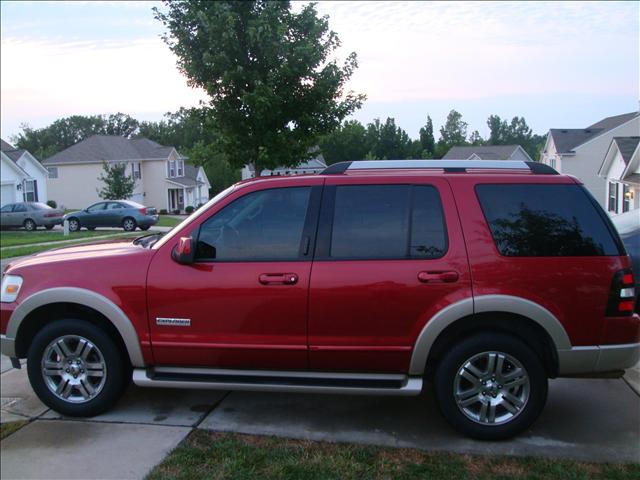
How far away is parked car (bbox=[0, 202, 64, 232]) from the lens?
30.2 metres

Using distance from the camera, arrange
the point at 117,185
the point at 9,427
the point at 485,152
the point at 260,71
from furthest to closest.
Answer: the point at 117,185 → the point at 485,152 → the point at 260,71 → the point at 9,427

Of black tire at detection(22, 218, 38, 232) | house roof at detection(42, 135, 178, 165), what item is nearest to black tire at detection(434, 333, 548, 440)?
black tire at detection(22, 218, 38, 232)

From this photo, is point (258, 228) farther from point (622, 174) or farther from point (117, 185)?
point (117, 185)

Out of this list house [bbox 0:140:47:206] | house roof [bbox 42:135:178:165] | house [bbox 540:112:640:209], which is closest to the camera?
house [bbox 540:112:640:209]

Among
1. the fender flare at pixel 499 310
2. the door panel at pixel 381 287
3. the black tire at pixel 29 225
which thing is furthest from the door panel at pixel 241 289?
the black tire at pixel 29 225

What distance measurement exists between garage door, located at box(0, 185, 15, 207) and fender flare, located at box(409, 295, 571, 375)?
1554 inches

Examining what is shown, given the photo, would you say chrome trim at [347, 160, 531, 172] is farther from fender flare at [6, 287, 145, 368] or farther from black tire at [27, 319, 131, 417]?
black tire at [27, 319, 131, 417]

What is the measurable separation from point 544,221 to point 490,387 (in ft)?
3.96

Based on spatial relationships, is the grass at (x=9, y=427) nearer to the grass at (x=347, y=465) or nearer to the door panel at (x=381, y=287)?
the grass at (x=347, y=465)

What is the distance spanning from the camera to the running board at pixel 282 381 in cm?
405

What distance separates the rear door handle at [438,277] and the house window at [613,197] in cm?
2319

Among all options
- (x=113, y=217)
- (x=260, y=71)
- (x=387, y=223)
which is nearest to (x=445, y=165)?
(x=387, y=223)

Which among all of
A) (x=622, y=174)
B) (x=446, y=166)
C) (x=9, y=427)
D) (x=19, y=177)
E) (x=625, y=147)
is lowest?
(x=9, y=427)

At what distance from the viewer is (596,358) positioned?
3.99 m
